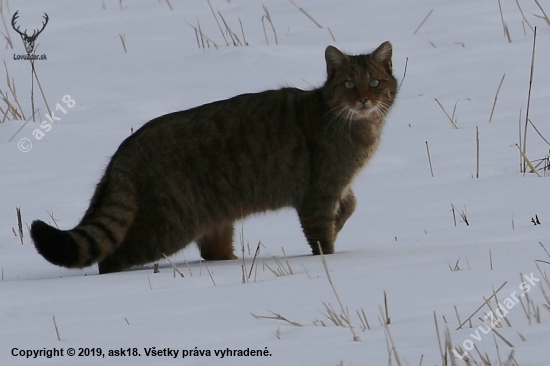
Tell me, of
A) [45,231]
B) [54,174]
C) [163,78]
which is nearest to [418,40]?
[163,78]

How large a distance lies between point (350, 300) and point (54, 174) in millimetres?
4487

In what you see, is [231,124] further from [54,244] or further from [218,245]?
[54,244]

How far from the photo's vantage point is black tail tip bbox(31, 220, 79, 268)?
4.92 m

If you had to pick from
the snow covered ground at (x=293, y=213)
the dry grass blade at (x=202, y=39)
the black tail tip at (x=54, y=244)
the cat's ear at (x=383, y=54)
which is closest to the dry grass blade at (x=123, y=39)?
the snow covered ground at (x=293, y=213)

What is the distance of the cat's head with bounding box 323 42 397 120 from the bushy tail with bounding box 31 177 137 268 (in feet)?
4.35

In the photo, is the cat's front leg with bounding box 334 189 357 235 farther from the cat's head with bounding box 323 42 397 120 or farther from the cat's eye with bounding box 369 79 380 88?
the cat's eye with bounding box 369 79 380 88

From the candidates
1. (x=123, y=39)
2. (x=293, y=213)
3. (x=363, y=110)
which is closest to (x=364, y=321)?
(x=363, y=110)

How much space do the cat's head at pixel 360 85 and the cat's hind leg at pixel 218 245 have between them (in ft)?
3.10

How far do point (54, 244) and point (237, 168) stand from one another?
1.17 metres

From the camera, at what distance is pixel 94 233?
5227 millimetres

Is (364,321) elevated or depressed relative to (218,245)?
elevated

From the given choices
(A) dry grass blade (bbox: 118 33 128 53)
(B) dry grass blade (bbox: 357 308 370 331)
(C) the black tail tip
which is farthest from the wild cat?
(A) dry grass blade (bbox: 118 33 128 53)

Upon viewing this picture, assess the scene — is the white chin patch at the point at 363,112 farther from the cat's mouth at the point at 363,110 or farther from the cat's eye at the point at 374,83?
the cat's eye at the point at 374,83

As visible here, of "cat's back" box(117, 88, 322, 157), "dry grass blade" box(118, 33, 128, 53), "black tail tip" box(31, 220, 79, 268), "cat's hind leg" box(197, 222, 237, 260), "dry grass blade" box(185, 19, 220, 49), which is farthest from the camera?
"dry grass blade" box(118, 33, 128, 53)
